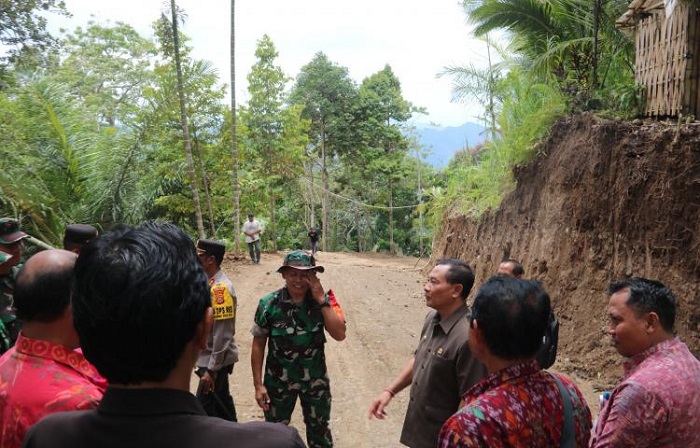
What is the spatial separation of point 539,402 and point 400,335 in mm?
8044

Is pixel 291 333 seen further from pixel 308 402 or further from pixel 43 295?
pixel 43 295

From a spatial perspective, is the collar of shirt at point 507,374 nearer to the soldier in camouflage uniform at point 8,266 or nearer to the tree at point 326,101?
the soldier in camouflage uniform at point 8,266

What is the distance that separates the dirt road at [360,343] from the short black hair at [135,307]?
14.7 ft

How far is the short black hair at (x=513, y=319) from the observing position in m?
2.04

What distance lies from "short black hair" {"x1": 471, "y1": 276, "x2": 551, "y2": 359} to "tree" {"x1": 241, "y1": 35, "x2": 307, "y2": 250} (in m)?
20.8

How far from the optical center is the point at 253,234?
1642 centimetres

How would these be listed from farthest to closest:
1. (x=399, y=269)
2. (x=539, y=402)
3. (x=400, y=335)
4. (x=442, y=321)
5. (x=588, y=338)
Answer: (x=399, y=269), (x=400, y=335), (x=588, y=338), (x=442, y=321), (x=539, y=402)

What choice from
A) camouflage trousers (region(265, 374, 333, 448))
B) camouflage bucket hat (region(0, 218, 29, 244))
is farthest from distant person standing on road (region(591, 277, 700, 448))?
camouflage bucket hat (region(0, 218, 29, 244))

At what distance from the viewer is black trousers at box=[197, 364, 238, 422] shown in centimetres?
421

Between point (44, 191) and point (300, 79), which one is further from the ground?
point (300, 79)

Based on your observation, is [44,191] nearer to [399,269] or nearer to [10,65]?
[10,65]

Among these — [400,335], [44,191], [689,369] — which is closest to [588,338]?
[400,335]

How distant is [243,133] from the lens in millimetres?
20719

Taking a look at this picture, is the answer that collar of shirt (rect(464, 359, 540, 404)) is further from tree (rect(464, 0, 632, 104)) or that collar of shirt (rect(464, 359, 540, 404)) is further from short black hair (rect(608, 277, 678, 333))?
tree (rect(464, 0, 632, 104))
